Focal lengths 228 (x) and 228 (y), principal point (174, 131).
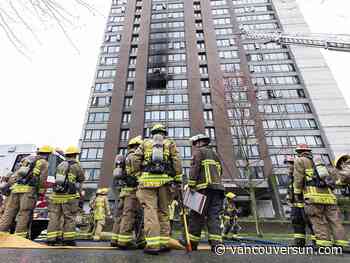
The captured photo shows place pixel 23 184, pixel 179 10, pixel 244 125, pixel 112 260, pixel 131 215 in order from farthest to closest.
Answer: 1. pixel 179 10
2. pixel 244 125
3. pixel 23 184
4. pixel 131 215
5. pixel 112 260

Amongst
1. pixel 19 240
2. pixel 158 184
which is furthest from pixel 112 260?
pixel 19 240

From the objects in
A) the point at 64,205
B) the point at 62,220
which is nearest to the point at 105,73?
the point at 64,205

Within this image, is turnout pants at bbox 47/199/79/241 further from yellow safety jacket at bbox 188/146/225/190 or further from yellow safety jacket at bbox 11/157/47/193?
yellow safety jacket at bbox 188/146/225/190

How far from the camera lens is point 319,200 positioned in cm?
440

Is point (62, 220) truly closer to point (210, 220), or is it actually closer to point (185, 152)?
point (210, 220)

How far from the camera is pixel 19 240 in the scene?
3.70m

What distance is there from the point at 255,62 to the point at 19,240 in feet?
120

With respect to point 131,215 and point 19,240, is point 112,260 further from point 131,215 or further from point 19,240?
point 19,240

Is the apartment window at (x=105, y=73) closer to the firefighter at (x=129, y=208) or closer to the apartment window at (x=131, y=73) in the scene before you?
the apartment window at (x=131, y=73)

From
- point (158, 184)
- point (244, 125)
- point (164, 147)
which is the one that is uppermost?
point (244, 125)

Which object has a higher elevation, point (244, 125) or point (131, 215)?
point (244, 125)

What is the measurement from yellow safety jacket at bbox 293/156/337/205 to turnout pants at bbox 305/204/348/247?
13 centimetres

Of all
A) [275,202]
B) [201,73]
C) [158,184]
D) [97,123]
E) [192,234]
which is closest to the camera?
[158,184]

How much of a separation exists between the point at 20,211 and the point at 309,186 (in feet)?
19.7
